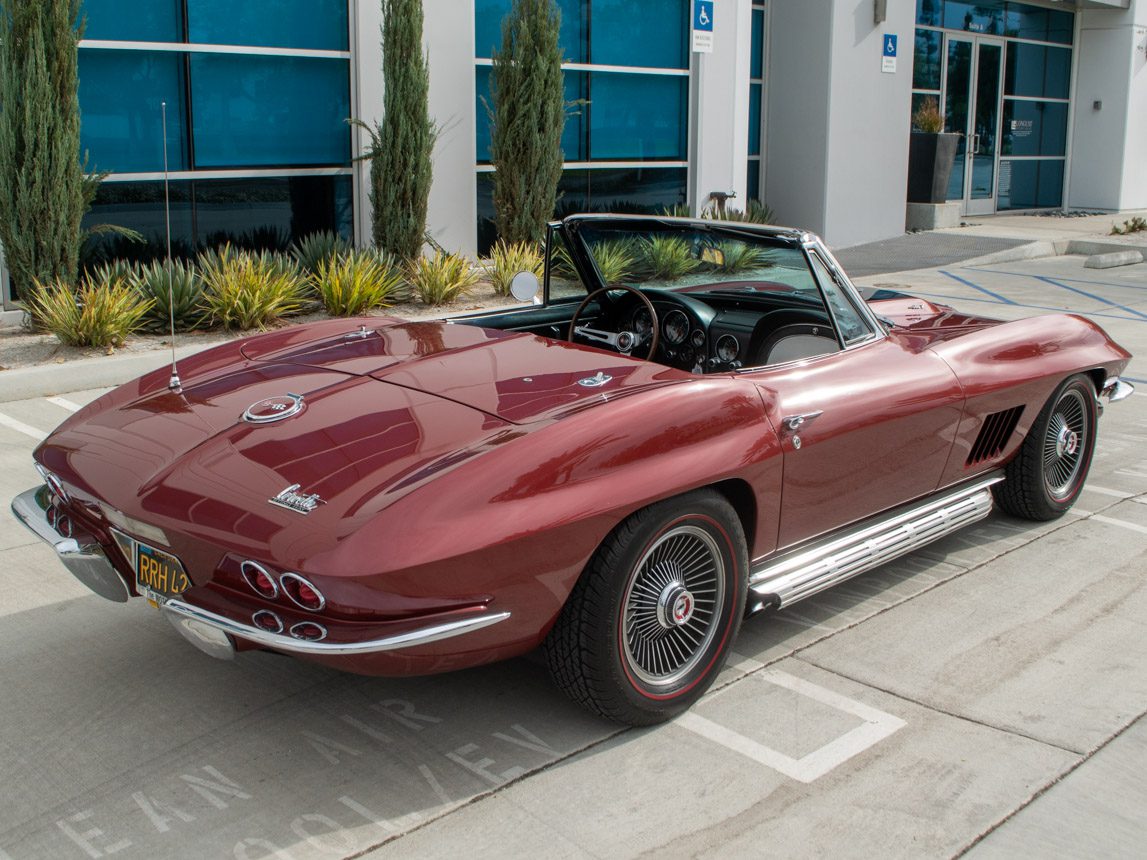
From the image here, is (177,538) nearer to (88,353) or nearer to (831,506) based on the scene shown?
(831,506)

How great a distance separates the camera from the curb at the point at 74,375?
790cm

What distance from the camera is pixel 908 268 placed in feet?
50.0

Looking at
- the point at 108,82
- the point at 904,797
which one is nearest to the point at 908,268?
the point at 108,82

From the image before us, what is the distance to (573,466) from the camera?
3340 millimetres

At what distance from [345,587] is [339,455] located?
0.54 m

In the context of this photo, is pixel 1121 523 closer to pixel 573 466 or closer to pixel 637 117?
pixel 573 466

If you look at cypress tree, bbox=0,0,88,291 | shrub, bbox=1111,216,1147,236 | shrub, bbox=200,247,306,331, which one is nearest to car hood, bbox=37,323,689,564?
shrub, bbox=200,247,306,331

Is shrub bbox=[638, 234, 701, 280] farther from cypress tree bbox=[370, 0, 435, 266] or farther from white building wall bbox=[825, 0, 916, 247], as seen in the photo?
white building wall bbox=[825, 0, 916, 247]

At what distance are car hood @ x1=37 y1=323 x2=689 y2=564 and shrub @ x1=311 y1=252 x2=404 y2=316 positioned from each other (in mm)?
5487

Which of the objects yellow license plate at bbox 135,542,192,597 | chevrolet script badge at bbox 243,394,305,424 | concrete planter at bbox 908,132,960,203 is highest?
concrete planter at bbox 908,132,960,203

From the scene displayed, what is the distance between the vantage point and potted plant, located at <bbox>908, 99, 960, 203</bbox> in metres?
18.6

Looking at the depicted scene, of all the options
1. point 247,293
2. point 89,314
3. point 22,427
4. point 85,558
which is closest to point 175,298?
point 247,293

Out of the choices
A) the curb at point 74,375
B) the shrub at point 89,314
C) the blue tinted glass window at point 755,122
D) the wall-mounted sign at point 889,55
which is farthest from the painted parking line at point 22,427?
the wall-mounted sign at point 889,55

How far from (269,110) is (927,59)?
12.5 meters
